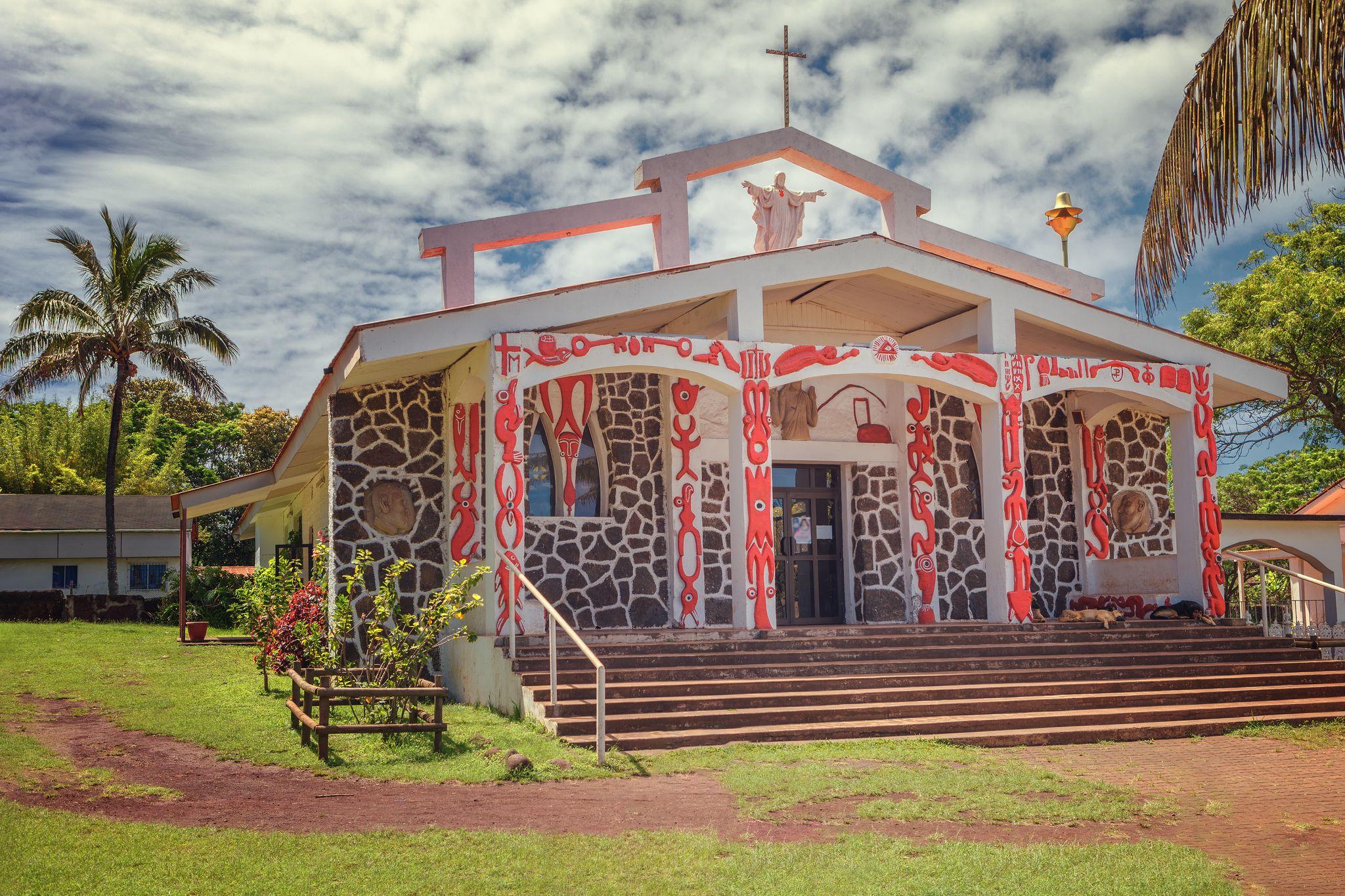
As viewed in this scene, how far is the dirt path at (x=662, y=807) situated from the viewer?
695 centimetres

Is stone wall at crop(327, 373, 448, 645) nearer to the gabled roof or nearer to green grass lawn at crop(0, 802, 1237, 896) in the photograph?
green grass lawn at crop(0, 802, 1237, 896)

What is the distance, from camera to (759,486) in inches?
514

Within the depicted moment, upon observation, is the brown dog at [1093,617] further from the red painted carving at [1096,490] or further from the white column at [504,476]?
the white column at [504,476]

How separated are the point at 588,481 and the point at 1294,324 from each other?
49.7 feet

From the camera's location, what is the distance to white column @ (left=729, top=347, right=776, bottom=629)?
42.0 feet

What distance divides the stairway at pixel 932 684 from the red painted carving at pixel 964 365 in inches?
117

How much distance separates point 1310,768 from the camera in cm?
938

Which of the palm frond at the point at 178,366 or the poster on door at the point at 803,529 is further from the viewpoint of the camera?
the palm frond at the point at 178,366

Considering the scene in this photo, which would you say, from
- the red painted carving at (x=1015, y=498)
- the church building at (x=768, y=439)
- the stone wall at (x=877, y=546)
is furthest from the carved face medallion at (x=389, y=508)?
the red painted carving at (x=1015, y=498)

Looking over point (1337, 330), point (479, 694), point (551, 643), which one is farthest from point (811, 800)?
point (1337, 330)

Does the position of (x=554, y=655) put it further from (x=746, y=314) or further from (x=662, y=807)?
(x=746, y=314)

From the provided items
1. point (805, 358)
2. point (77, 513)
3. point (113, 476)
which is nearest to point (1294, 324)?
point (805, 358)

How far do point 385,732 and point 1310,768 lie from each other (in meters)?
7.38

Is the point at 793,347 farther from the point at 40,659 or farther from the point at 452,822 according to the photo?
the point at 40,659
